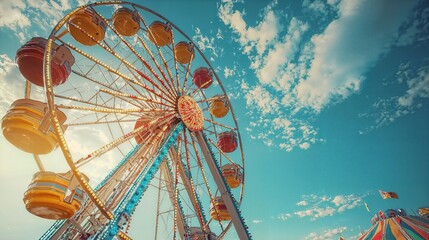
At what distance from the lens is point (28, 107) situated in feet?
21.2

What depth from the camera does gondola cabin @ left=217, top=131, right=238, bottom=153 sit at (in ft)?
38.2

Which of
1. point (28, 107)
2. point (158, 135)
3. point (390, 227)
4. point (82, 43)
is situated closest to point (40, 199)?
point (28, 107)

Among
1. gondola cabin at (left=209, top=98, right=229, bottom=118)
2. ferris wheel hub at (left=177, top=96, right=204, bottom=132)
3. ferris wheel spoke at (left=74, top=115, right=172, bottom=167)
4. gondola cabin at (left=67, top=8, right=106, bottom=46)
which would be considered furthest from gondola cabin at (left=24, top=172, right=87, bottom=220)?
gondola cabin at (left=209, top=98, right=229, bottom=118)

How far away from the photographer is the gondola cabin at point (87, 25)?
329 inches

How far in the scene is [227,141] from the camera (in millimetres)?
11648

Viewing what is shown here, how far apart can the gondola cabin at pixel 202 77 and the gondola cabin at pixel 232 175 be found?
472cm

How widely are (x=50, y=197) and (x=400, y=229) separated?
20191mm

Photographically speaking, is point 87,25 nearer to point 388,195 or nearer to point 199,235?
point 199,235

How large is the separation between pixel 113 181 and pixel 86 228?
73.6 inches

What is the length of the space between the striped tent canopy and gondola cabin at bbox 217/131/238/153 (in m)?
13.0

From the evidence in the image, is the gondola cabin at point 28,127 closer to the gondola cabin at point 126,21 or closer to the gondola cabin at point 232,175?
the gondola cabin at point 126,21

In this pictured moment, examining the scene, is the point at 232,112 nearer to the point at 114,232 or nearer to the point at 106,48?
the point at 106,48

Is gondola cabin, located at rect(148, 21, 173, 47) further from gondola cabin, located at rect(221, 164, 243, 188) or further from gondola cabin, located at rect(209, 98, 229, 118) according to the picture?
gondola cabin, located at rect(221, 164, 243, 188)

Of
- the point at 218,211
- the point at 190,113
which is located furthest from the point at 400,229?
the point at 190,113
